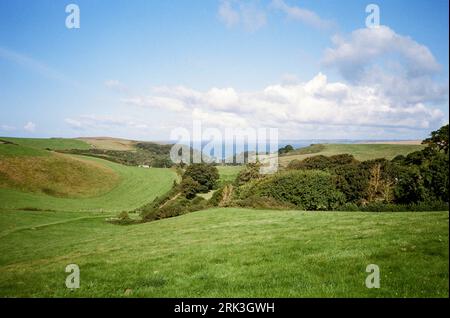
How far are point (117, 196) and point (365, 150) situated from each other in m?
92.7

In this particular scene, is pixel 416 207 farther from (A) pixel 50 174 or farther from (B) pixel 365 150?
(B) pixel 365 150

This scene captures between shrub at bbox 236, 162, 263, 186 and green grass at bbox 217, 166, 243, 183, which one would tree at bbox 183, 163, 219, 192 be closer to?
green grass at bbox 217, 166, 243, 183

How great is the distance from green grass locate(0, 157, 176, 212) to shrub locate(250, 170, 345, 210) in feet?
129

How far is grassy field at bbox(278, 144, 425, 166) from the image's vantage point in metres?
106

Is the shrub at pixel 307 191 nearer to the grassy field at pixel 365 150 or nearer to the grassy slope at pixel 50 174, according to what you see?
the grassy field at pixel 365 150

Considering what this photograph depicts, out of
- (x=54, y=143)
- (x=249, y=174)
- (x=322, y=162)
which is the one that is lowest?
(x=249, y=174)

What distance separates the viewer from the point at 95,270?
1538cm

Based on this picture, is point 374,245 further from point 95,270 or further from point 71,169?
point 71,169

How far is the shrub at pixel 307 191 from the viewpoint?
2245 inches

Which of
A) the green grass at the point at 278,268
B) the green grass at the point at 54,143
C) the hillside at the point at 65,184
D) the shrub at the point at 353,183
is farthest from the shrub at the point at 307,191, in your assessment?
the green grass at the point at 54,143

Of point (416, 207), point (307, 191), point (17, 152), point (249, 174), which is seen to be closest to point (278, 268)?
point (416, 207)

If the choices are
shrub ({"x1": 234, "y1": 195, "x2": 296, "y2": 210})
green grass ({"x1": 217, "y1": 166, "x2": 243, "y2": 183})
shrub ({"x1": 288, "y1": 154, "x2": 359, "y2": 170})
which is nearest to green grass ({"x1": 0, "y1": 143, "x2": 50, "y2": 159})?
green grass ({"x1": 217, "y1": 166, "x2": 243, "y2": 183})

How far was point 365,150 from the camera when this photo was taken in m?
124

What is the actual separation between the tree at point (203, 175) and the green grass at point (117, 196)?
1046cm
